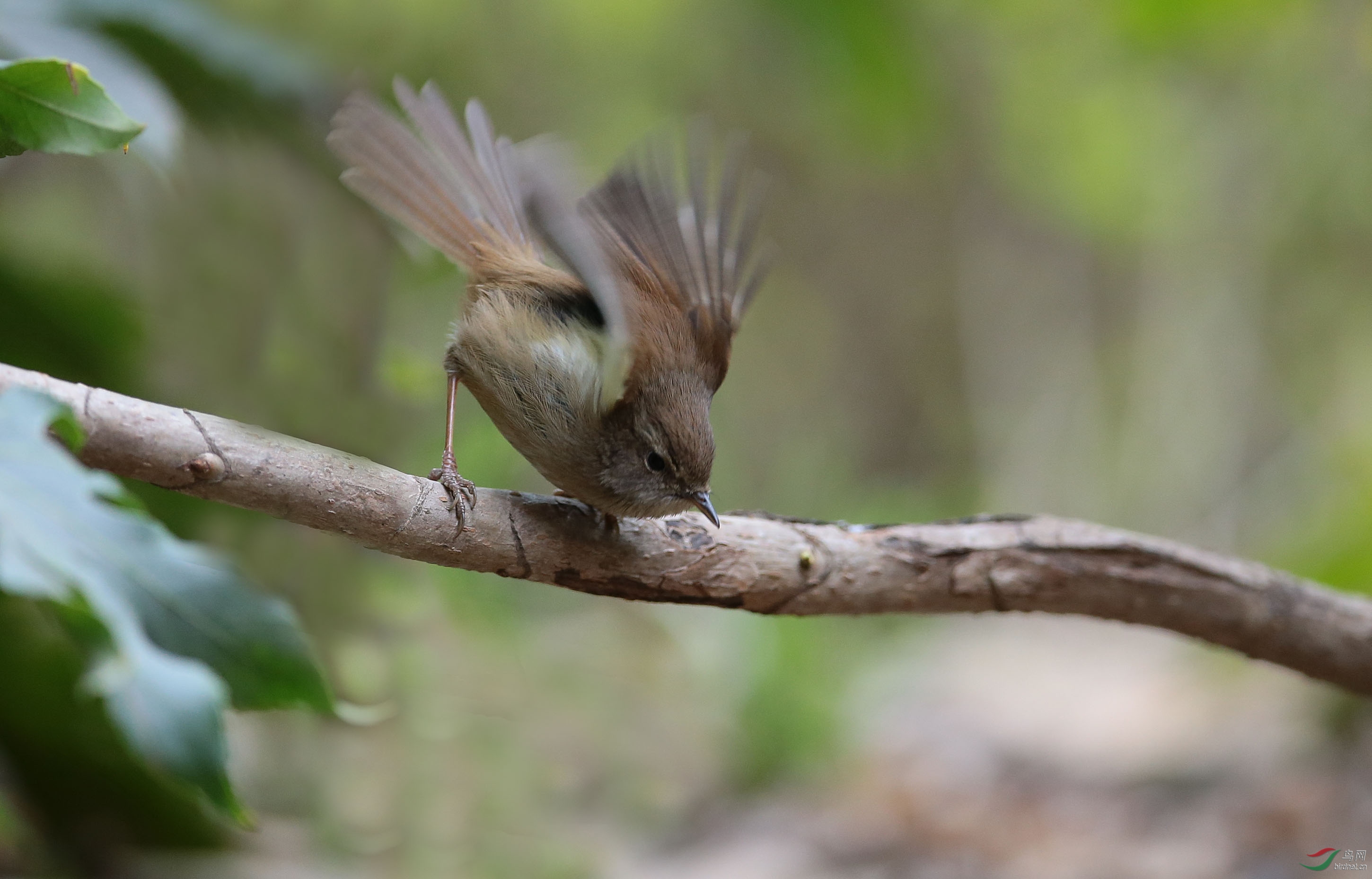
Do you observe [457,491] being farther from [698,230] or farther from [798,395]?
[798,395]

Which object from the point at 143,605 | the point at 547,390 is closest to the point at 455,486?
the point at 547,390

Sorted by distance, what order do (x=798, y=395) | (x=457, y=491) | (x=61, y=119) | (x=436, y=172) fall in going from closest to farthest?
(x=61, y=119) < (x=457, y=491) < (x=436, y=172) < (x=798, y=395)

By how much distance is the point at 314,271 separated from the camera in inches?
166

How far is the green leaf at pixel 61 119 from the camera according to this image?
1451mm

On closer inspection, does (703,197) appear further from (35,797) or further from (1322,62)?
(1322,62)

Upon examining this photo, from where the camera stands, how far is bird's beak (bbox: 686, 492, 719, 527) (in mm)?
2193

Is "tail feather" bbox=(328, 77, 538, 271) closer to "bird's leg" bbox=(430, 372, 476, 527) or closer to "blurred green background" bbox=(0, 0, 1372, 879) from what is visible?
"blurred green background" bbox=(0, 0, 1372, 879)

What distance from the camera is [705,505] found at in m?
2.22

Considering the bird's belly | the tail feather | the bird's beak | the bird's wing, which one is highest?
the tail feather

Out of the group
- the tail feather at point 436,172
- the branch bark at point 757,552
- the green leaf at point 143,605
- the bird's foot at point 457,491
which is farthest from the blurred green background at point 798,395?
the green leaf at point 143,605

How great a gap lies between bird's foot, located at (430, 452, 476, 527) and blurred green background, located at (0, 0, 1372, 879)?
26.8 inches

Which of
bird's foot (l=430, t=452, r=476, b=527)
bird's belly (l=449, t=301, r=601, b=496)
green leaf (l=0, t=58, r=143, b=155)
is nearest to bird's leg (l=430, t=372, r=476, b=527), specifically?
bird's foot (l=430, t=452, r=476, b=527)

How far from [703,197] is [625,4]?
5213 mm

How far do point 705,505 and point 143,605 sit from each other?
102cm
